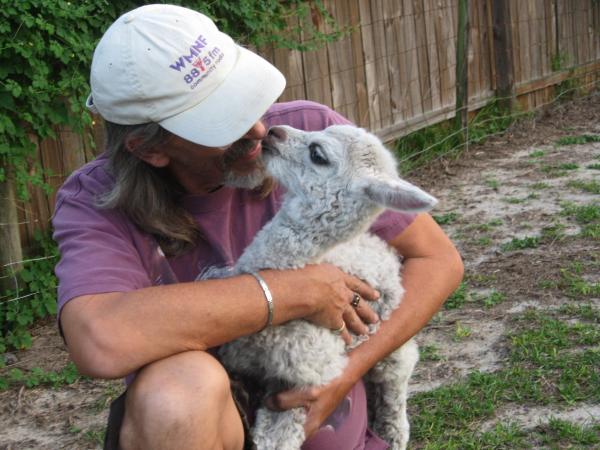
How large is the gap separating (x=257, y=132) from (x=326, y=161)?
0.85 ft

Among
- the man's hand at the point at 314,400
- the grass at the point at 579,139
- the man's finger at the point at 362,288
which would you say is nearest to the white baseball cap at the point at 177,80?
the man's finger at the point at 362,288

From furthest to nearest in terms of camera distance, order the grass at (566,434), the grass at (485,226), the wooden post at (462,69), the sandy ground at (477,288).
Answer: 1. the wooden post at (462,69)
2. the grass at (485,226)
3. the sandy ground at (477,288)
4. the grass at (566,434)

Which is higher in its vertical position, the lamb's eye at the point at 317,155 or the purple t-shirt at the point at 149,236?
the lamb's eye at the point at 317,155

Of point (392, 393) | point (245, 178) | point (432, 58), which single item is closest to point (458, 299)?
point (392, 393)

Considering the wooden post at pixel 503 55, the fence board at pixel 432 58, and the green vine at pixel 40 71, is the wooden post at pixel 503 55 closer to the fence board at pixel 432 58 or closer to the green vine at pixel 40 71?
the fence board at pixel 432 58

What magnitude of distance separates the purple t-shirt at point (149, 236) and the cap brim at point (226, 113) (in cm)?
35

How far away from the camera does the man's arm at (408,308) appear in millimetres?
2781

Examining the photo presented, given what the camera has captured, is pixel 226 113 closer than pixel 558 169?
Yes

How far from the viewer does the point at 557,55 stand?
10977 mm

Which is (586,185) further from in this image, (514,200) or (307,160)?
(307,160)

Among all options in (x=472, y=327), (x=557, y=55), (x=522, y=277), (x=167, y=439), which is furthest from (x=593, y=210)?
(x=557, y=55)

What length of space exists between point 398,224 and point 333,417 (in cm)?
72

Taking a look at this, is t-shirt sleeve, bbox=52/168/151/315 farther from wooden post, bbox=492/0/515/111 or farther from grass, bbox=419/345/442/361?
wooden post, bbox=492/0/515/111

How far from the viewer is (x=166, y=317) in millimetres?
2471
